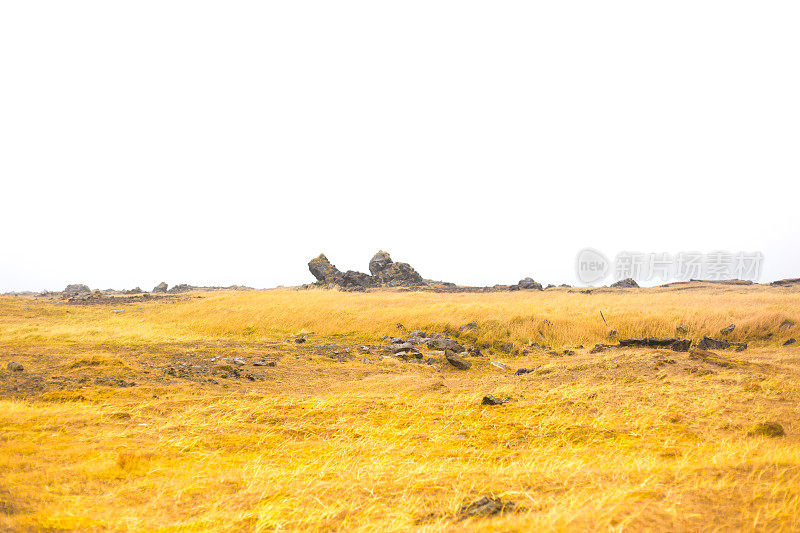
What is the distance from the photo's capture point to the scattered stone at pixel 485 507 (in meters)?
3.26

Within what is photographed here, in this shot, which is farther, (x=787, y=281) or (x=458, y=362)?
(x=787, y=281)

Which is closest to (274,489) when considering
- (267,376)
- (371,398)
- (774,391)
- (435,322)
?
(371,398)

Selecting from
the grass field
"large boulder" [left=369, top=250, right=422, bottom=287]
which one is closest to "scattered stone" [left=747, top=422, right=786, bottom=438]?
the grass field

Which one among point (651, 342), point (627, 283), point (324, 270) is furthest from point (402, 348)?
point (627, 283)

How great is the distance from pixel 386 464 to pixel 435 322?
47.4 feet

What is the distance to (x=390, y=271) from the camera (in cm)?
5856

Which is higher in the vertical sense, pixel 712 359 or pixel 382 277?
pixel 382 277

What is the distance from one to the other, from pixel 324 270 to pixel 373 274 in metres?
8.01

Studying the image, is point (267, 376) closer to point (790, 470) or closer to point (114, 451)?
point (114, 451)

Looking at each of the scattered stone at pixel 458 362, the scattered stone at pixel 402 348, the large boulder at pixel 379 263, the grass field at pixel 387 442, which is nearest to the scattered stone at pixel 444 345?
the scattered stone at pixel 402 348

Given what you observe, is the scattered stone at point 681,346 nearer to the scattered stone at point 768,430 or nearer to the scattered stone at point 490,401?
the scattered stone at point 768,430

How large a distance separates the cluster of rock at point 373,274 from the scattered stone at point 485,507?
1840 inches

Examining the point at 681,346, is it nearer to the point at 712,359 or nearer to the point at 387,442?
the point at 712,359

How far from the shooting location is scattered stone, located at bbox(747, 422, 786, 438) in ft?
18.3
